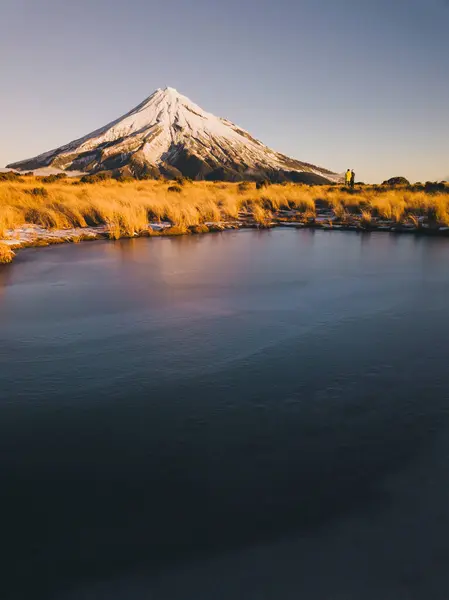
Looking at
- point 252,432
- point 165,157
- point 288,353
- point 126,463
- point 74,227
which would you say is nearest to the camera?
point 126,463

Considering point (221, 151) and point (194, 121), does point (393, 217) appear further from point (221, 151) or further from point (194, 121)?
point (194, 121)

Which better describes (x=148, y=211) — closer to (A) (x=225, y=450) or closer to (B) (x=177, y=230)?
(B) (x=177, y=230)

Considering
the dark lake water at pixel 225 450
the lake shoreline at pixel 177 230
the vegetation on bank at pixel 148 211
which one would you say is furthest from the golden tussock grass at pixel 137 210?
the dark lake water at pixel 225 450

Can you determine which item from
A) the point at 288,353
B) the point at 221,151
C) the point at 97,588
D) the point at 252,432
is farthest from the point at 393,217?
the point at 221,151

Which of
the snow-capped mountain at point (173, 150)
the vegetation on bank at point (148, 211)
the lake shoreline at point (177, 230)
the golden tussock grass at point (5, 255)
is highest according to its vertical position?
the snow-capped mountain at point (173, 150)

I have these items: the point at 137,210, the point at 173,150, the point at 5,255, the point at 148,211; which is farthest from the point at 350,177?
the point at 173,150

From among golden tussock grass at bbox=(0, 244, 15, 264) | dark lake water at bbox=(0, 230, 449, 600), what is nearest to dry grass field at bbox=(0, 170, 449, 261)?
golden tussock grass at bbox=(0, 244, 15, 264)

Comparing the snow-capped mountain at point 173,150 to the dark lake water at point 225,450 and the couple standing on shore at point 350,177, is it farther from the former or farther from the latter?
the dark lake water at point 225,450
